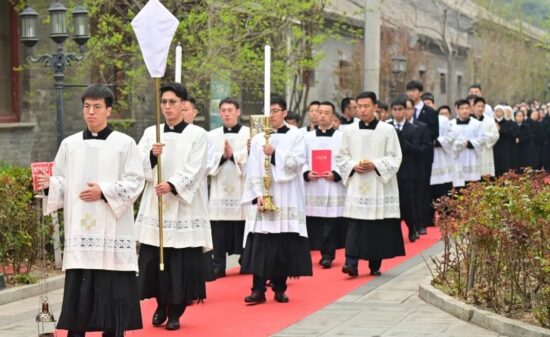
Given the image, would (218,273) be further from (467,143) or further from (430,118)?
(467,143)

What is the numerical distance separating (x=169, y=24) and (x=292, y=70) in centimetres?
1469

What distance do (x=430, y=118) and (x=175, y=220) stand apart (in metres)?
9.20

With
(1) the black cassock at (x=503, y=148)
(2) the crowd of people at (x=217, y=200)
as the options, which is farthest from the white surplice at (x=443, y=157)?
(1) the black cassock at (x=503, y=148)

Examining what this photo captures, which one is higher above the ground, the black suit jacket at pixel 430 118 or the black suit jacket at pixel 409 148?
the black suit jacket at pixel 430 118

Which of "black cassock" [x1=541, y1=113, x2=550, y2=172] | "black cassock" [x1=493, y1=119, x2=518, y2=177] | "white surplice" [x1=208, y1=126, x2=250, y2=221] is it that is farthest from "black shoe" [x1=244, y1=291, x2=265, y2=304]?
"black cassock" [x1=541, y1=113, x2=550, y2=172]

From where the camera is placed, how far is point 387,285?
1307 cm

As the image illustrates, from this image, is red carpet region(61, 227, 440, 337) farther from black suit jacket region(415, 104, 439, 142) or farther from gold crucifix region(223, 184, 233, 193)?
black suit jacket region(415, 104, 439, 142)

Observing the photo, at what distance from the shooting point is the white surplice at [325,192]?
15.5 meters

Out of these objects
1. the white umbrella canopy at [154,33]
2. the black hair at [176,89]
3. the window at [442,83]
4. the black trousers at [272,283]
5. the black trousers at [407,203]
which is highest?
the window at [442,83]

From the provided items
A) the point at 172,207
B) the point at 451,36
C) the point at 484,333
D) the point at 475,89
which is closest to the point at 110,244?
the point at 172,207

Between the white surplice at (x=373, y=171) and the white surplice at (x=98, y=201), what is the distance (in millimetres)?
4785

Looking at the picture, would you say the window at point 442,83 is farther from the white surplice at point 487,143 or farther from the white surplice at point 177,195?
the white surplice at point 177,195

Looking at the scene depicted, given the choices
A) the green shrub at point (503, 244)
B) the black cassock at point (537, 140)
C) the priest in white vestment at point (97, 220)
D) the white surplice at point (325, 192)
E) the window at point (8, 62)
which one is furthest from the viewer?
the black cassock at point (537, 140)

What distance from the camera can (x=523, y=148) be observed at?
2894 centimetres
